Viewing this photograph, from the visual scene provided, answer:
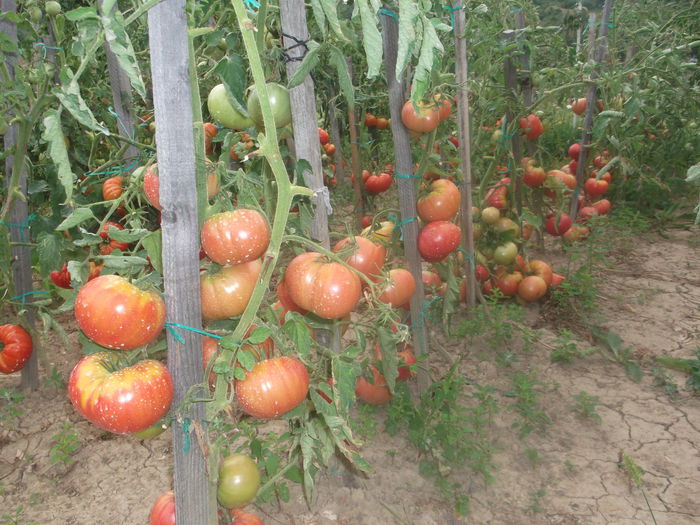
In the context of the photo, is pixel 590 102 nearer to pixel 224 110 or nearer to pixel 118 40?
pixel 224 110

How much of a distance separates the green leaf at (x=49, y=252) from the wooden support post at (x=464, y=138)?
1.57m

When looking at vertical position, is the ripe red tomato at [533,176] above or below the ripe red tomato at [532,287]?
above

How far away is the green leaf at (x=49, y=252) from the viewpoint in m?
1.67

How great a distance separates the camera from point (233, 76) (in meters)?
0.95

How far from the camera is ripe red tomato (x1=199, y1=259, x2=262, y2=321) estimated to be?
92 cm

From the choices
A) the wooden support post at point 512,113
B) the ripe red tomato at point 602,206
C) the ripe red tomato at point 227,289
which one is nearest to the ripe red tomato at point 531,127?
the wooden support post at point 512,113

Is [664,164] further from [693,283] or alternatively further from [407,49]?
[407,49]

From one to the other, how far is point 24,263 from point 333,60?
1867 millimetres

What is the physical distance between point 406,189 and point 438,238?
229 mm

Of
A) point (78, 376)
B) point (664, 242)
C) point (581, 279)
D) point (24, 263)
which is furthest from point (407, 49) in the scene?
point (664, 242)

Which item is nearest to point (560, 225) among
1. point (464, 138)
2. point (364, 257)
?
point (464, 138)

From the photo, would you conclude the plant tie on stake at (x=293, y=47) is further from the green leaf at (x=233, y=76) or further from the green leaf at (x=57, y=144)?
the green leaf at (x=57, y=144)

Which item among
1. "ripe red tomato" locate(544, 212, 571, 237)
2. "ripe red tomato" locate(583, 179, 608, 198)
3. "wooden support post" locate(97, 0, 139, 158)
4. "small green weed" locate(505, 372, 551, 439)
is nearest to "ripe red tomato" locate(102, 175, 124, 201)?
"wooden support post" locate(97, 0, 139, 158)

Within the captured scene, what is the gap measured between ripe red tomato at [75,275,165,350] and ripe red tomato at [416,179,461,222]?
4.51 ft
